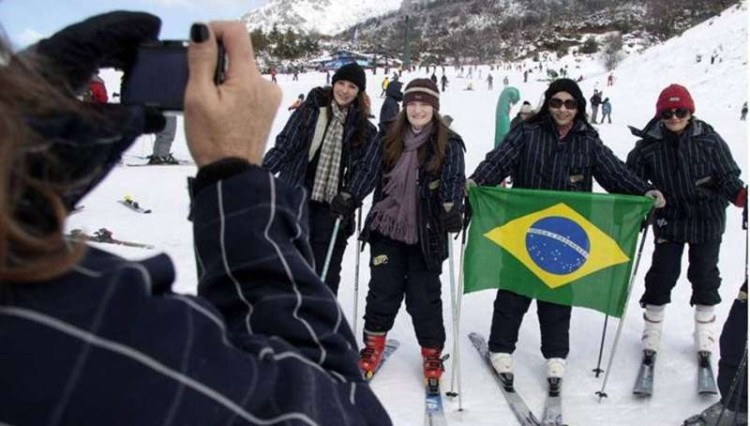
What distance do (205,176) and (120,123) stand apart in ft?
0.54

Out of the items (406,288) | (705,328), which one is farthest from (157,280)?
(705,328)

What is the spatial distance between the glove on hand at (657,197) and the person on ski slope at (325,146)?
5.76ft

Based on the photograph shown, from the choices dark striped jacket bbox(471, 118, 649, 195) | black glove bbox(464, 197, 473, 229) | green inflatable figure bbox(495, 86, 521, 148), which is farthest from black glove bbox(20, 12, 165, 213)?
green inflatable figure bbox(495, 86, 521, 148)

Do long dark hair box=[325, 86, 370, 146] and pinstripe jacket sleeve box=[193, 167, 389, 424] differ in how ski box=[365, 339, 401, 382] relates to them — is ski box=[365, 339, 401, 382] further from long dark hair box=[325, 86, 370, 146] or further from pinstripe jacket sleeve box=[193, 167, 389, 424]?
pinstripe jacket sleeve box=[193, 167, 389, 424]

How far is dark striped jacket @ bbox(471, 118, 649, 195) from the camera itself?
12.7 ft

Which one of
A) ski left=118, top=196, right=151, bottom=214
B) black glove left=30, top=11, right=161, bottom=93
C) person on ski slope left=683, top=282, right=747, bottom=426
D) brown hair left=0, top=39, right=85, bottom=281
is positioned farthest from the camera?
ski left=118, top=196, right=151, bottom=214

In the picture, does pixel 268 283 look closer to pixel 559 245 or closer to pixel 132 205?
pixel 559 245

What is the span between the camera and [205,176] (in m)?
0.85

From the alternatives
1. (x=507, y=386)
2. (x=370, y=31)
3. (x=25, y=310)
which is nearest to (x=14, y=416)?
(x=25, y=310)

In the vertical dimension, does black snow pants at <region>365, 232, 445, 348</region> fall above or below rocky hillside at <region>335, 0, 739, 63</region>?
below

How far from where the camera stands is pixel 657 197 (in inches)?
150

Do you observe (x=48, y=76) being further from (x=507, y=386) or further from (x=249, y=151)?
(x=507, y=386)

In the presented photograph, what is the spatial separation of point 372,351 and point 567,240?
1.42 meters

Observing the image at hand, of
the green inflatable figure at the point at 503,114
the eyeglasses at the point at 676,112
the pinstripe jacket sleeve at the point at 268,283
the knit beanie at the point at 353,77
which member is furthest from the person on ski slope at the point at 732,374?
the green inflatable figure at the point at 503,114
